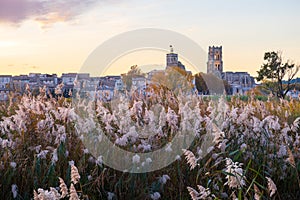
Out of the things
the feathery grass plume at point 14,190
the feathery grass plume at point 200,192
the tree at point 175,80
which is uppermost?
the tree at point 175,80

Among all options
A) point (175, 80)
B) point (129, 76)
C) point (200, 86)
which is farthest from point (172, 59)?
point (200, 86)

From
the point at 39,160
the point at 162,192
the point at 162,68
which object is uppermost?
the point at 162,68

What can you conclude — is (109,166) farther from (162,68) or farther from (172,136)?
(162,68)

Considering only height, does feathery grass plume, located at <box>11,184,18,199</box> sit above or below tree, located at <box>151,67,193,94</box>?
below

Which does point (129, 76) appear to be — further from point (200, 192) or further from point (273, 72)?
point (273, 72)

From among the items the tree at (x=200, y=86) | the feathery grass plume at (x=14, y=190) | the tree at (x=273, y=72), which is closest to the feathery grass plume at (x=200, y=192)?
the feathery grass plume at (x=14, y=190)

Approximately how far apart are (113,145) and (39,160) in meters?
0.69

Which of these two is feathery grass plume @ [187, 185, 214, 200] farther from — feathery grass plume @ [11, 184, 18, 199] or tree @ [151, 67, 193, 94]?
tree @ [151, 67, 193, 94]

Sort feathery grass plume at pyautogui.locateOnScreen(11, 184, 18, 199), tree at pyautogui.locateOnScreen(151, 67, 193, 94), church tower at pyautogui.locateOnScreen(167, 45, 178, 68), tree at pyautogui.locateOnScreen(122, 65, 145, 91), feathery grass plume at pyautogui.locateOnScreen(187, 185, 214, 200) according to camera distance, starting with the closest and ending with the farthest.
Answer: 1. feathery grass plume at pyautogui.locateOnScreen(187, 185, 214, 200)
2. feathery grass plume at pyautogui.locateOnScreen(11, 184, 18, 199)
3. church tower at pyautogui.locateOnScreen(167, 45, 178, 68)
4. tree at pyautogui.locateOnScreen(122, 65, 145, 91)
5. tree at pyautogui.locateOnScreen(151, 67, 193, 94)

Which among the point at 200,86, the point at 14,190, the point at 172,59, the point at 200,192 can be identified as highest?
the point at 172,59

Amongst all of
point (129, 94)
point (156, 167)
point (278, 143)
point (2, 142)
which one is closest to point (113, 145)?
point (156, 167)

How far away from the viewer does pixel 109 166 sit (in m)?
3.86

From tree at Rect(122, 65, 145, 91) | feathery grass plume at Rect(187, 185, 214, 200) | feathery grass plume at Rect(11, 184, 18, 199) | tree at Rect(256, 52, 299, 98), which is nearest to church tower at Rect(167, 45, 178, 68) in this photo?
tree at Rect(122, 65, 145, 91)

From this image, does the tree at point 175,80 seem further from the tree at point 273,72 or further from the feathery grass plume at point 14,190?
the tree at point 273,72
